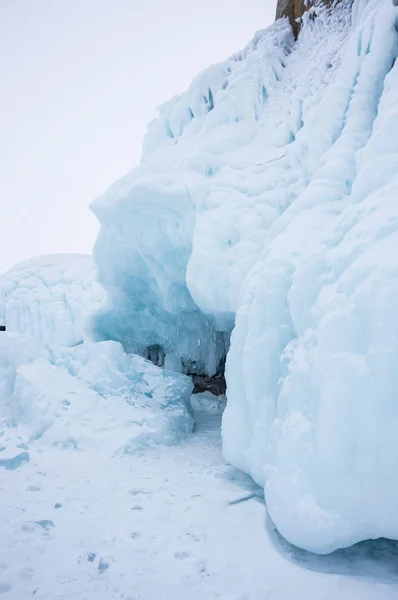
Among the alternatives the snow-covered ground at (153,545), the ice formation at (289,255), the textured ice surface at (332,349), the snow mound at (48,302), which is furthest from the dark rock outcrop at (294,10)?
the snow mound at (48,302)

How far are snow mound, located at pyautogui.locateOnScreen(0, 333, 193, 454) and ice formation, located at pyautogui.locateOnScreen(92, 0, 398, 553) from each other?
170 cm

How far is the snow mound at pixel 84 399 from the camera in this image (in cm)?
482

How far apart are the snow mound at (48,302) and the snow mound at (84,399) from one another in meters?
7.39

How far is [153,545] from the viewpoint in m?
2.80

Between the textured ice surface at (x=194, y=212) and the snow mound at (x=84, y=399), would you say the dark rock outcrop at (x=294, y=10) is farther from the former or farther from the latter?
the snow mound at (x=84, y=399)

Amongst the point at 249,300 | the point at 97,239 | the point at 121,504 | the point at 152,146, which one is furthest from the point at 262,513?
the point at 152,146

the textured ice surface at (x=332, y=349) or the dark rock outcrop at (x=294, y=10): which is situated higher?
the dark rock outcrop at (x=294, y=10)

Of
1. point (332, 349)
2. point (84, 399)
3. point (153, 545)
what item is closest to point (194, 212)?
point (84, 399)

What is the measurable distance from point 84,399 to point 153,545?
3.04m

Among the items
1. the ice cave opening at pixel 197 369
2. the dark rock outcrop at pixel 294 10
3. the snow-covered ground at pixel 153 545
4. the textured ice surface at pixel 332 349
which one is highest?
the dark rock outcrop at pixel 294 10

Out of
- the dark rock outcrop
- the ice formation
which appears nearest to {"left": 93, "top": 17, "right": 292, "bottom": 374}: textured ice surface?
the ice formation

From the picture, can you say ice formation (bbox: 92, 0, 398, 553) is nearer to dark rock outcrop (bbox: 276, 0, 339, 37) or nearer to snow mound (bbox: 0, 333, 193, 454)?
dark rock outcrop (bbox: 276, 0, 339, 37)

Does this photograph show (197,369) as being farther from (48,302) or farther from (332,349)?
(332,349)

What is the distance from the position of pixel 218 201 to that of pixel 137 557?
4.81 meters
